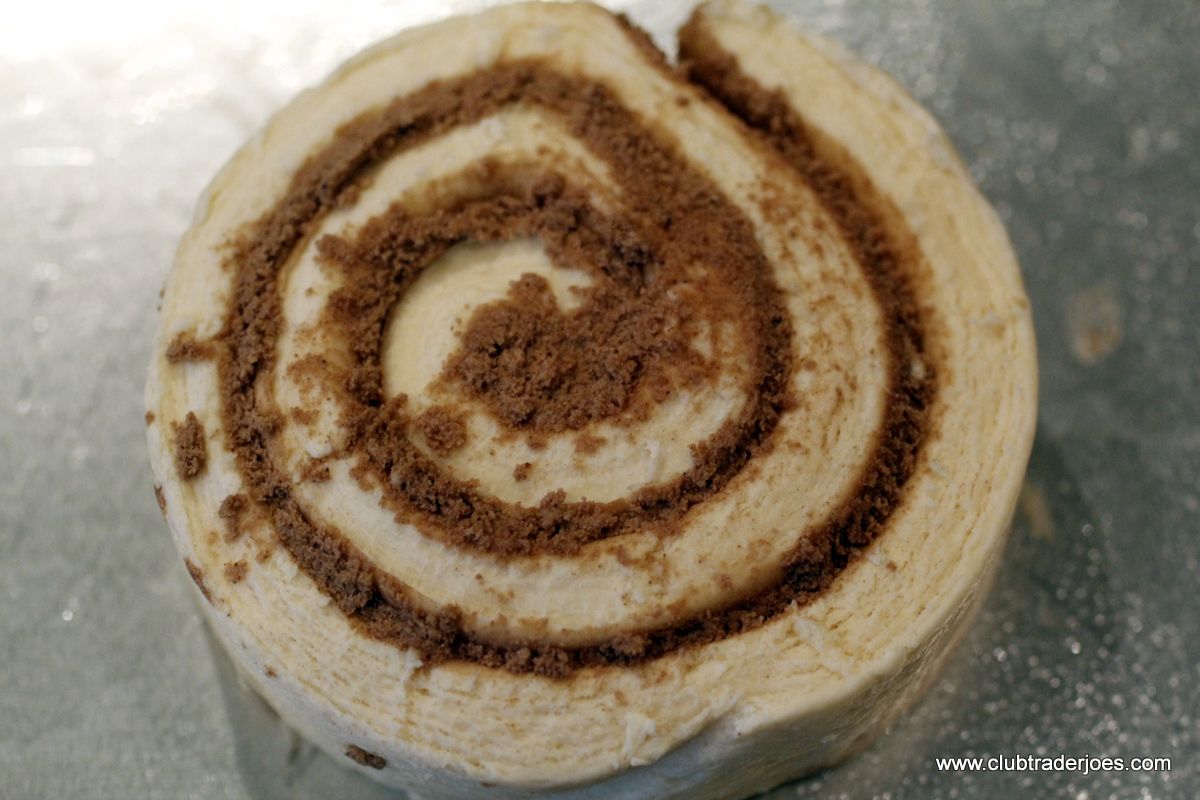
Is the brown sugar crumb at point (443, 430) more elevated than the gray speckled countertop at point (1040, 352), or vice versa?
the brown sugar crumb at point (443, 430)

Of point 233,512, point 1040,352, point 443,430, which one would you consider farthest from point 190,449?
point 1040,352

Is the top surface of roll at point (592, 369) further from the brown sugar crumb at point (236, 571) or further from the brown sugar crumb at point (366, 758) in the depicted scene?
the brown sugar crumb at point (366, 758)

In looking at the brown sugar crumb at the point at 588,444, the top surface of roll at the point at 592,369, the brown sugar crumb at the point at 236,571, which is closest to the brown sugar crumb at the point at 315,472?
the top surface of roll at the point at 592,369

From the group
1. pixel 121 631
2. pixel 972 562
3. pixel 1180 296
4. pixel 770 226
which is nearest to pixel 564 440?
pixel 770 226

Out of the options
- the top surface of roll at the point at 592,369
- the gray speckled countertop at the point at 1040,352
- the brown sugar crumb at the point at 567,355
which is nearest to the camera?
the top surface of roll at the point at 592,369

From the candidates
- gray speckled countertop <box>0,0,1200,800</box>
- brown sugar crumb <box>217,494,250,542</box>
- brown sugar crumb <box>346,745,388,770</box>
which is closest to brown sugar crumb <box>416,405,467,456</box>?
brown sugar crumb <box>217,494,250,542</box>

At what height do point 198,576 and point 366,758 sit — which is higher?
point 198,576

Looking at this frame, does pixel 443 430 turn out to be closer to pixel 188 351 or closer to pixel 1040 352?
pixel 188 351
